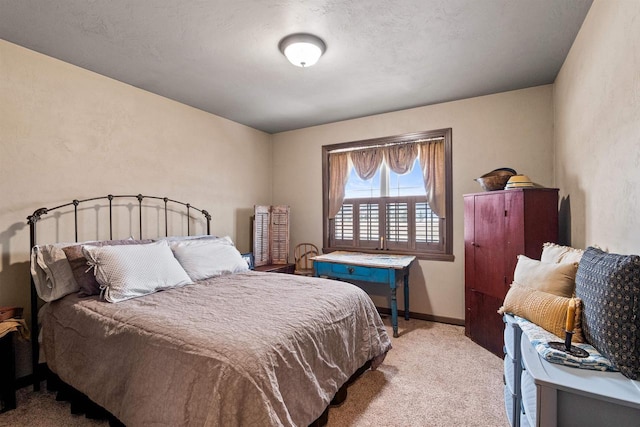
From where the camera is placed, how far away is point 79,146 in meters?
2.65

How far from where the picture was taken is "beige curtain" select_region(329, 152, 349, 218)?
422 cm

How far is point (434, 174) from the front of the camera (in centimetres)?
361

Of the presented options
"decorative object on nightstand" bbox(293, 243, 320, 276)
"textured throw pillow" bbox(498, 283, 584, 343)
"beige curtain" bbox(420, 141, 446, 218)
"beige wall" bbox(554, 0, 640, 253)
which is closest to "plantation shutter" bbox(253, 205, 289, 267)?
"decorative object on nightstand" bbox(293, 243, 320, 276)

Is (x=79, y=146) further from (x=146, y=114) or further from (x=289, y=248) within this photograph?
(x=289, y=248)

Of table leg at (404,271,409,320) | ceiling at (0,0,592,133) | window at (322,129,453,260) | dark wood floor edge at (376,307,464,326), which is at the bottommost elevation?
dark wood floor edge at (376,307,464,326)

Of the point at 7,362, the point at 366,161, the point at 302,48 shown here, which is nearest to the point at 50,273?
the point at 7,362

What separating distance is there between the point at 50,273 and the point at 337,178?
3163mm

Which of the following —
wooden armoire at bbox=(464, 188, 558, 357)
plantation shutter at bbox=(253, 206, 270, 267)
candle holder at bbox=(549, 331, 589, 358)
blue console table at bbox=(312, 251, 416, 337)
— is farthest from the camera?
plantation shutter at bbox=(253, 206, 270, 267)

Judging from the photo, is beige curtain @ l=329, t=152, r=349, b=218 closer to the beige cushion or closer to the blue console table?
the blue console table

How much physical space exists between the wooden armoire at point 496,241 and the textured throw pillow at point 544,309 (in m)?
0.92

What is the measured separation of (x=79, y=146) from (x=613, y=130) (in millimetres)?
Answer: 3858

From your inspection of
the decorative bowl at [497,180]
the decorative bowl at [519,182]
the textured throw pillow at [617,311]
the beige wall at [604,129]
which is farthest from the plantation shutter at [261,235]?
the textured throw pillow at [617,311]

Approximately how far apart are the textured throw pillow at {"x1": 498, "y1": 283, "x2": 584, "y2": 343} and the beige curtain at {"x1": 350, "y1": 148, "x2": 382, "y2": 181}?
8.12 ft

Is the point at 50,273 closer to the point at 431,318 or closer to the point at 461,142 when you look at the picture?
the point at 431,318
